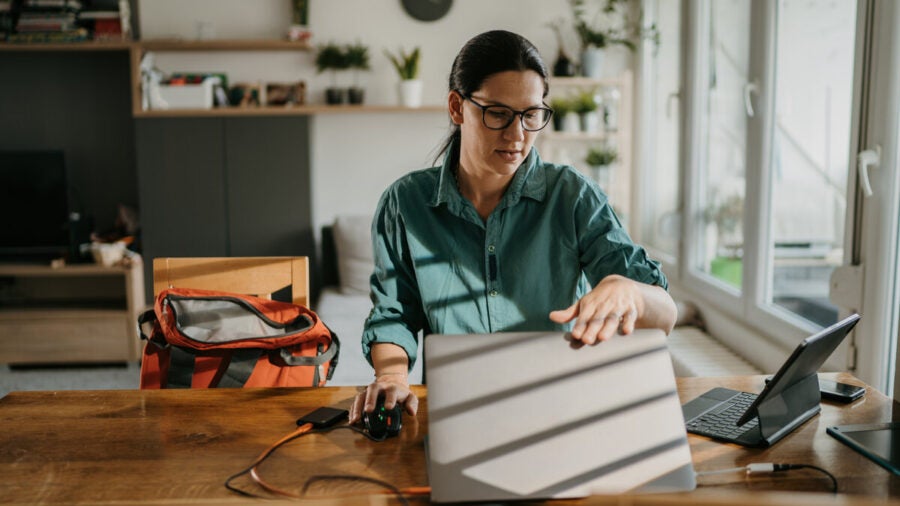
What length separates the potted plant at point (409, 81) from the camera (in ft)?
13.4

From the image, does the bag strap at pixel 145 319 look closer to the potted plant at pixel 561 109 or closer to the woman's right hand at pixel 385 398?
the woman's right hand at pixel 385 398

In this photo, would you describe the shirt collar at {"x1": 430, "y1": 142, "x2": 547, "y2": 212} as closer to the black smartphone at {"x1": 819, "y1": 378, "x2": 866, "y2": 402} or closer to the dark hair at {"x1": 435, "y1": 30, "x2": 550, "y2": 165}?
the dark hair at {"x1": 435, "y1": 30, "x2": 550, "y2": 165}

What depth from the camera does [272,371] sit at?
A: 1.68m

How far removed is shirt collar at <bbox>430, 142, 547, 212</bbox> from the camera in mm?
1478

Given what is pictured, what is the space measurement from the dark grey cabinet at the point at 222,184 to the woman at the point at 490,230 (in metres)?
2.71

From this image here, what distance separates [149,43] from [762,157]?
3177 mm

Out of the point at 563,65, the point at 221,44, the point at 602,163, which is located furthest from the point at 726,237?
the point at 221,44

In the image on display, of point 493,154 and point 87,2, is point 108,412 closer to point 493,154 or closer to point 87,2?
point 493,154

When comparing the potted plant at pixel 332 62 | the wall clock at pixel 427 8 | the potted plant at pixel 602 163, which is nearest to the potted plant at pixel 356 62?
the potted plant at pixel 332 62

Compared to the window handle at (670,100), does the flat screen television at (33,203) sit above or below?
below

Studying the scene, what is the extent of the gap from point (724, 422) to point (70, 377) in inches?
143

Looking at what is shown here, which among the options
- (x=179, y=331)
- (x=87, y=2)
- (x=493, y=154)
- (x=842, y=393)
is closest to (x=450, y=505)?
(x=493, y=154)

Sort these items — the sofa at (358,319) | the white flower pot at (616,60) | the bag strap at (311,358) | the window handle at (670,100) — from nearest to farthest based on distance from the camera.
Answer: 1. the bag strap at (311,358)
2. the sofa at (358,319)
3. the window handle at (670,100)
4. the white flower pot at (616,60)

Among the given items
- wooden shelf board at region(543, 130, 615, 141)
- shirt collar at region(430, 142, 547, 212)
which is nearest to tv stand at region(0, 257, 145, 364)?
wooden shelf board at region(543, 130, 615, 141)
